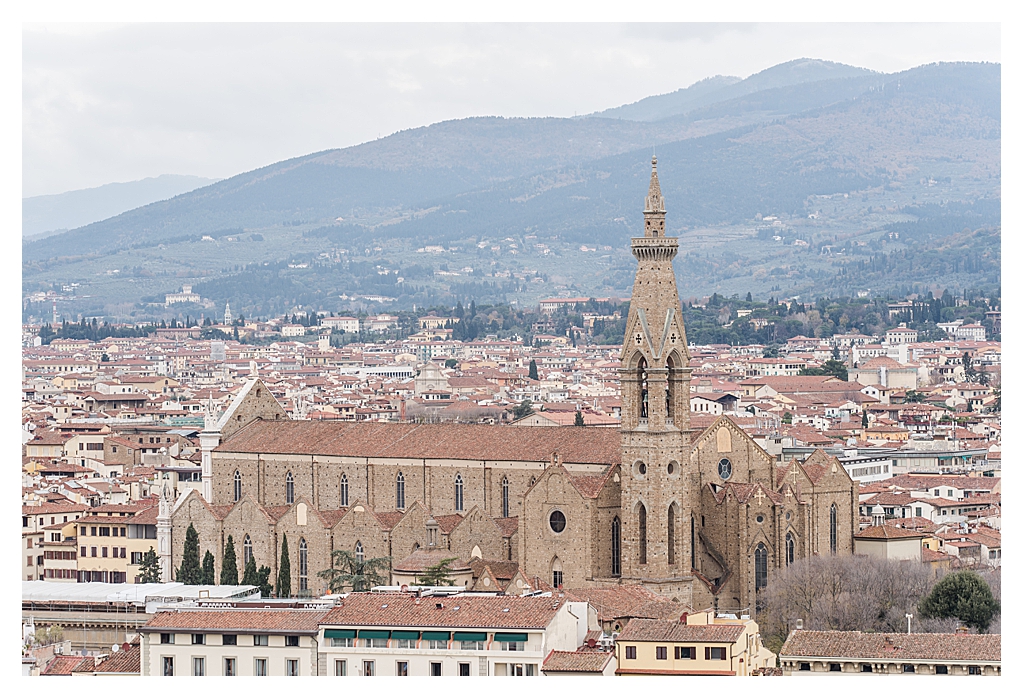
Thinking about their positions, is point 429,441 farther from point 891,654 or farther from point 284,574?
point 891,654

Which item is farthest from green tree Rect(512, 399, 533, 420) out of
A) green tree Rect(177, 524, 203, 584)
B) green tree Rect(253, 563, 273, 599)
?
green tree Rect(253, 563, 273, 599)

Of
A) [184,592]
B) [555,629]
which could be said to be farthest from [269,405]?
[555,629]

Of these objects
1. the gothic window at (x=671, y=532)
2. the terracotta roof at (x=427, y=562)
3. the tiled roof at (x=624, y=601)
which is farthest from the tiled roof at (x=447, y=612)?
the gothic window at (x=671, y=532)

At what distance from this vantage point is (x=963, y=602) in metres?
42.4

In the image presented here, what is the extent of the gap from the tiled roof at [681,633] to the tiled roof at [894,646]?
0.94 m

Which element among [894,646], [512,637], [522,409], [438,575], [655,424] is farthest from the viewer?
[522,409]

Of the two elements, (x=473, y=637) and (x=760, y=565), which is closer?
(x=473, y=637)

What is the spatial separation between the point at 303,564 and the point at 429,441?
378 cm

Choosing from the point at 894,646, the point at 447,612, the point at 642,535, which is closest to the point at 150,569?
the point at 642,535

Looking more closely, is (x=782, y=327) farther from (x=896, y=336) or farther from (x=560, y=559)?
(x=560, y=559)

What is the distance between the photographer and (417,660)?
34.4 meters

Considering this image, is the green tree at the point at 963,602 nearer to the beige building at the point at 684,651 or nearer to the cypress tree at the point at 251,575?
the beige building at the point at 684,651

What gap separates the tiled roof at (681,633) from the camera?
3412cm

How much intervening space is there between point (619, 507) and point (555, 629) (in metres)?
11.6
